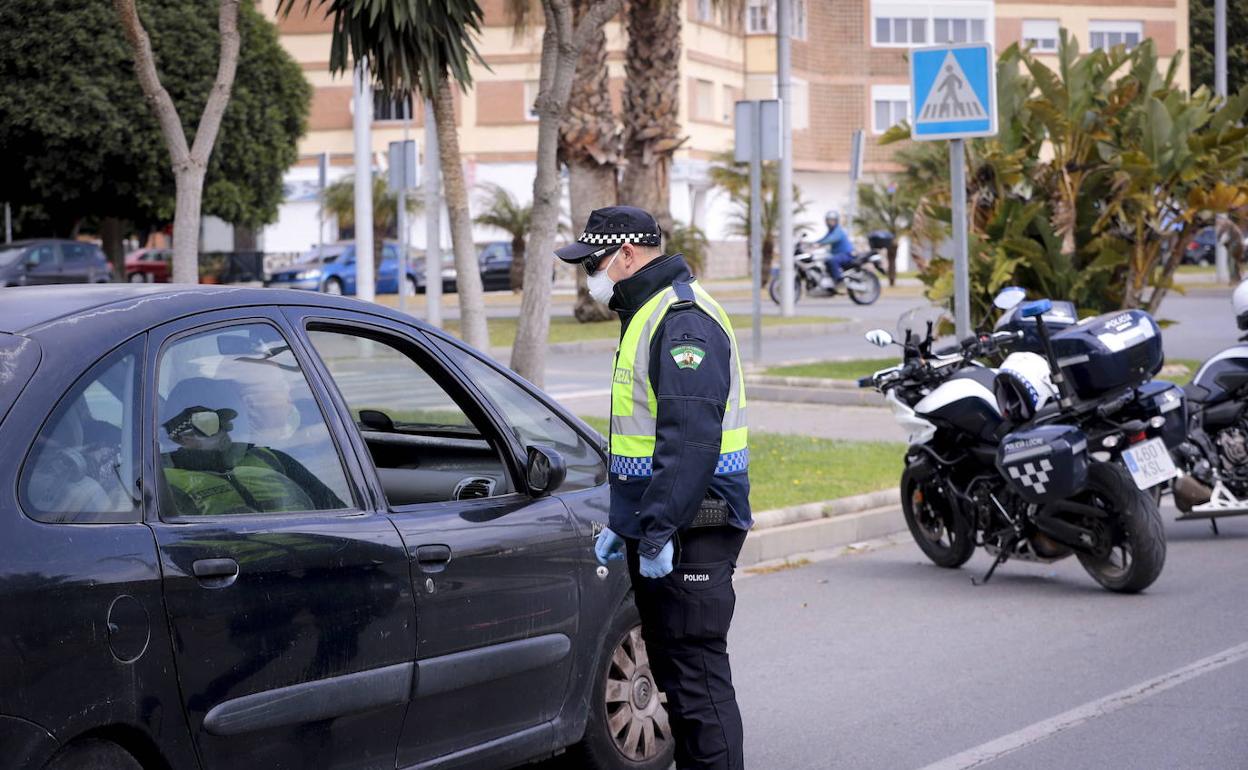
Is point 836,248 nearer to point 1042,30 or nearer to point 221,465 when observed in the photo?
point 221,465

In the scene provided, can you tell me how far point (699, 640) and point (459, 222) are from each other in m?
8.26

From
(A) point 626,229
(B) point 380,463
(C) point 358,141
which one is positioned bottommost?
(B) point 380,463

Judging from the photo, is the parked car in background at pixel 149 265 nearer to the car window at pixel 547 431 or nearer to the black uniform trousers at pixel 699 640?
the car window at pixel 547 431

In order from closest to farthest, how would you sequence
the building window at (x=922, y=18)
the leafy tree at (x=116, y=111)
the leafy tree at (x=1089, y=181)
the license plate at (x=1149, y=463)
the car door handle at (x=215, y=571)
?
the car door handle at (x=215, y=571) < the license plate at (x=1149, y=463) < the leafy tree at (x=1089, y=181) < the leafy tree at (x=116, y=111) < the building window at (x=922, y=18)

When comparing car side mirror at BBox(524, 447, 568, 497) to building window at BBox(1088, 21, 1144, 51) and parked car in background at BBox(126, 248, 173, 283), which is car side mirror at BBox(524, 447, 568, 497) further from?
building window at BBox(1088, 21, 1144, 51)

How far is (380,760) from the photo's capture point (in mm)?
4156

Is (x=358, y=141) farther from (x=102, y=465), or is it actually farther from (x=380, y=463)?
(x=102, y=465)

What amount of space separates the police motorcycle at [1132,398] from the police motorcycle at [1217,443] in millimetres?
1135

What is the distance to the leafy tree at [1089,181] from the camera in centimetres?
1669

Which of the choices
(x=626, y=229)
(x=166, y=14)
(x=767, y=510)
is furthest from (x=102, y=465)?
(x=166, y=14)

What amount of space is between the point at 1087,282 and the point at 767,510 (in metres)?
8.55

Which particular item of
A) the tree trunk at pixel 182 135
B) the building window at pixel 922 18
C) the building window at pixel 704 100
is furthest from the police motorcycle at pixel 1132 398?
the building window at pixel 922 18

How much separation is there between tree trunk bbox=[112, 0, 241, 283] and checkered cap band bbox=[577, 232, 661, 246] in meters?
6.38

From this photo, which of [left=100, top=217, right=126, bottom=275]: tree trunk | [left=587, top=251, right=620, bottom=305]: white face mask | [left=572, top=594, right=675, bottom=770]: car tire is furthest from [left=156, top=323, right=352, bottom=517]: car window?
[left=100, top=217, right=126, bottom=275]: tree trunk
